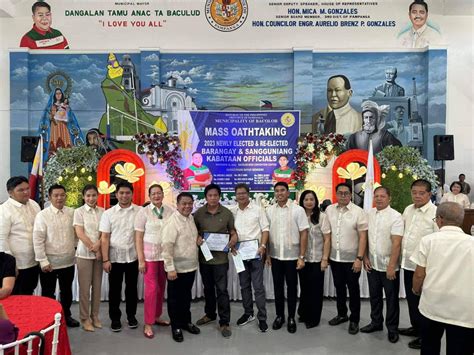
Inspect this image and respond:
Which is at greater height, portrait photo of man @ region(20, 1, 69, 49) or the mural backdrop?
portrait photo of man @ region(20, 1, 69, 49)

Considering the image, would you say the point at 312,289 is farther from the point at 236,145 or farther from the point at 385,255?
the point at 236,145

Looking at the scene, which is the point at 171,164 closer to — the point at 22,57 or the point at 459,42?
the point at 22,57

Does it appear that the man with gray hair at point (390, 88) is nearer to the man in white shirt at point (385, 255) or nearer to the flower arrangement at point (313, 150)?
the flower arrangement at point (313, 150)

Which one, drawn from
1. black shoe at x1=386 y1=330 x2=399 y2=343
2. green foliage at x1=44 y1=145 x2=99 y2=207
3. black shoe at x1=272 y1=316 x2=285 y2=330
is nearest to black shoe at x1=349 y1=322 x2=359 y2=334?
black shoe at x1=386 y1=330 x2=399 y2=343

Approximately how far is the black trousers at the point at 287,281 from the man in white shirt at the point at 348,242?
42 cm

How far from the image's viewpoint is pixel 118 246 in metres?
3.72

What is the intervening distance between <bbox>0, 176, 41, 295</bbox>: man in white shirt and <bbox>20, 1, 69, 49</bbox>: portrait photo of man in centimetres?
589

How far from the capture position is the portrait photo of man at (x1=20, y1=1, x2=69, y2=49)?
8250 mm

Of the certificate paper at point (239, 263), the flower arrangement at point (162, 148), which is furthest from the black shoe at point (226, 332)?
the flower arrangement at point (162, 148)

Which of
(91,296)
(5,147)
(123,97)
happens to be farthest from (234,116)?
(5,147)

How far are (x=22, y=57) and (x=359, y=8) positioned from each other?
23.6 feet

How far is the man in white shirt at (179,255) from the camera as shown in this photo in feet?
11.4

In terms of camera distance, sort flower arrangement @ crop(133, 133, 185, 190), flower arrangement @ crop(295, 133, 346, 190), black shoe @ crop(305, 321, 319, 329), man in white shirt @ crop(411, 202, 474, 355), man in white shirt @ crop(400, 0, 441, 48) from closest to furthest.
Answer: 1. man in white shirt @ crop(411, 202, 474, 355)
2. black shoe @ crop(305, 321, 319, 329)
3. flower arrangement @ crop(295, 133, 346, 190)
4. flower arrangement @ crop(133, 133, 185, 190)
5. man in white shirt @ crop(400, 0, 441, 48)

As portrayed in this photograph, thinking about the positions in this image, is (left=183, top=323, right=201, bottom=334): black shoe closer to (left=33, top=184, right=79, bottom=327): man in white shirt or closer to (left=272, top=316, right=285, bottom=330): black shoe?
(left=272, top=316, right=285, bottom=330): black shoe
